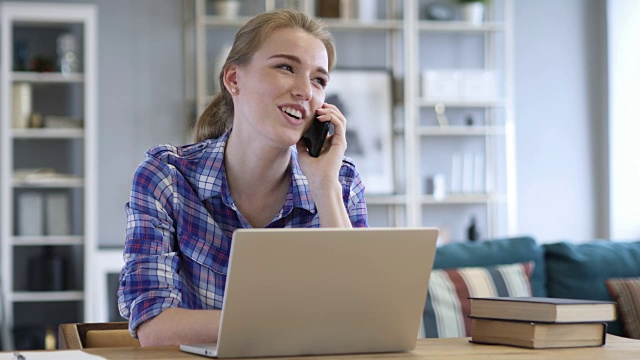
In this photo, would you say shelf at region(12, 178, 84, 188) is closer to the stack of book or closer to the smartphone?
the smartphone

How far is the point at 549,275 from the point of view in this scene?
12.1 ft

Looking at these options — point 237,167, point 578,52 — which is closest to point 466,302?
point 237,167

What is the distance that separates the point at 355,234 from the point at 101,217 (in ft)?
14.8

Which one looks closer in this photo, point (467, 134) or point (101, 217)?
point (101, 217)

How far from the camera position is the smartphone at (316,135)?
204 cm

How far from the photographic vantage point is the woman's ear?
215 centimetres

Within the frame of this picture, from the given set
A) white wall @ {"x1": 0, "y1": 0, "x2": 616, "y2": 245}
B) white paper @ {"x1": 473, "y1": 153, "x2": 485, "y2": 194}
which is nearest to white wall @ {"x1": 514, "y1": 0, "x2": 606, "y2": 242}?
white wall @ {"x1": 0, "y1": 0, "x2": 616, "y2": 245}

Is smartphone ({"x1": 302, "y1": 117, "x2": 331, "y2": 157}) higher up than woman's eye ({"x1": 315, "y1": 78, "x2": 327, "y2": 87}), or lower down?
lower down

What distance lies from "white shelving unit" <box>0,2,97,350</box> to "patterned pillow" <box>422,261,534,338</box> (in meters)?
2.62

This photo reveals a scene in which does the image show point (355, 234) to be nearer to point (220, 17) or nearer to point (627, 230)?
point (220, 17)

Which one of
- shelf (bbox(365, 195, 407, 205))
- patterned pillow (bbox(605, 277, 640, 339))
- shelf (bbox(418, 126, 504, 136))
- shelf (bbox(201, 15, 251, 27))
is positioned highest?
shelf (bbox(201, 15, 251, 27))

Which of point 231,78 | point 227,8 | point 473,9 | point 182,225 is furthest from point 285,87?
point 473,9

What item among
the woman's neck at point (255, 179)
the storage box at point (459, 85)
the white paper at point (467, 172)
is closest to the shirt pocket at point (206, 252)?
the woman's neck at point (255, 179)

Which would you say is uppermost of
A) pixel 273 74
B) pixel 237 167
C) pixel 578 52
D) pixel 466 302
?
pixel 578 52
